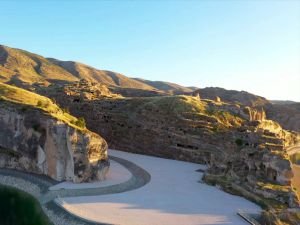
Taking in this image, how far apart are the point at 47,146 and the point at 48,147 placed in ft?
0.53

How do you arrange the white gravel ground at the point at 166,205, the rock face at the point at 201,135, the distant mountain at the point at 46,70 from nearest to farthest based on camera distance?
the white gravel ground at the point at 166,205, the rock face at the point at 201,135, the distant mountain at the point at 46,70

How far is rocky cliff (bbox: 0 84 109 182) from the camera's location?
3122 cm

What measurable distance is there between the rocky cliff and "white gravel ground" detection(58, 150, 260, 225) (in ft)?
15.0

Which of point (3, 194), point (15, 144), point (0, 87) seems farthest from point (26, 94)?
point (3, 194)

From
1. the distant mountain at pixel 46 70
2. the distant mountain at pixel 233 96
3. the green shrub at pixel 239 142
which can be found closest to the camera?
the green shrub at pixel 239 142

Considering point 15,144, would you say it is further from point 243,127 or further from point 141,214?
point 243,127

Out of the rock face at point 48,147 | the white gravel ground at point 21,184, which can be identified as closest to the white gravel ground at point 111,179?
the rock face at point 48,147

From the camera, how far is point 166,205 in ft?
86.4

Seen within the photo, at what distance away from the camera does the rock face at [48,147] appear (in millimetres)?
31219

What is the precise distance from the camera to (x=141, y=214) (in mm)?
23984

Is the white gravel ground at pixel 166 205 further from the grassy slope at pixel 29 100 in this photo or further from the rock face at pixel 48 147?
the grassy slope at pixel 29 100

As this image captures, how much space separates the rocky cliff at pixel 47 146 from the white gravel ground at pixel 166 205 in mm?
4568

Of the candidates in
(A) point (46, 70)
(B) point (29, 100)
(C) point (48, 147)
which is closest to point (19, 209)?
(C) point (48, 147)

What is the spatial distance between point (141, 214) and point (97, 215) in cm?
Answer: 270
